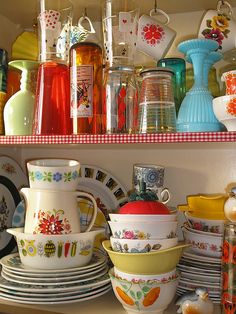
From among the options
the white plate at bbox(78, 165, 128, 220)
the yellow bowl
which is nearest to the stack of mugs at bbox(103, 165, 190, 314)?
the yellow bowl

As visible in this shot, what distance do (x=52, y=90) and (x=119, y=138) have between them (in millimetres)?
238

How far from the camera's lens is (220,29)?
3.23 ft

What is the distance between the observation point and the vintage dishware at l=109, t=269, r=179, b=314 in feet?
2.82

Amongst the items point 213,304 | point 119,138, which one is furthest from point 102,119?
point 213,304

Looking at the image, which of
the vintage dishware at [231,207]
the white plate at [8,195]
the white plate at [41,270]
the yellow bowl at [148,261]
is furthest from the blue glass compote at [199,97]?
the white plate at [8,195]

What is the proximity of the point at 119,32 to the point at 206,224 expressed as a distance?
49 cm

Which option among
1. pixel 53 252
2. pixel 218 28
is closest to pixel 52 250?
pixel 53 252

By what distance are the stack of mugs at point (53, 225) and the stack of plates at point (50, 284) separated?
3 centimetres

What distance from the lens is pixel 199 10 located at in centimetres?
118

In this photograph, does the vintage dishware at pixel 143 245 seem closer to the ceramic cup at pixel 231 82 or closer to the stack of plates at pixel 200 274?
the stack of plates at pixel 200 274

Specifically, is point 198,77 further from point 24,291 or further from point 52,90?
point 24,291

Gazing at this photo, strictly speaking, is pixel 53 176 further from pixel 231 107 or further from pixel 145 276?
pixel 231 107

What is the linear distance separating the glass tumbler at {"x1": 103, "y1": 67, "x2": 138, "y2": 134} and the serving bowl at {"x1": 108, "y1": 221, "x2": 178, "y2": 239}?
0.21 m

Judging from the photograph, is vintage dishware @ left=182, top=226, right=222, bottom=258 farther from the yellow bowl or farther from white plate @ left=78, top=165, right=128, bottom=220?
white plate @ left=78, top=165, right=128, bottom=220
